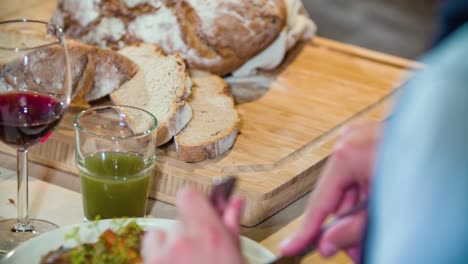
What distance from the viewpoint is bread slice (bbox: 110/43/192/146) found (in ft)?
6.05

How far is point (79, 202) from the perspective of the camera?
1.73 metres

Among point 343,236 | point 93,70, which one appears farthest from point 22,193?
point 343,236

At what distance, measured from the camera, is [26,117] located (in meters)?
1.48

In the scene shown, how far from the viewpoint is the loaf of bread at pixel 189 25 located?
7.20 ft

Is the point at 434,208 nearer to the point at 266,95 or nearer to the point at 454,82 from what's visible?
the point at 454,82

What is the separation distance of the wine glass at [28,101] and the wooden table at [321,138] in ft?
0.71

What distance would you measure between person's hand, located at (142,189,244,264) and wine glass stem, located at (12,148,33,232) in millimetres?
643

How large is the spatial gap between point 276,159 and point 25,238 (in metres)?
0.57

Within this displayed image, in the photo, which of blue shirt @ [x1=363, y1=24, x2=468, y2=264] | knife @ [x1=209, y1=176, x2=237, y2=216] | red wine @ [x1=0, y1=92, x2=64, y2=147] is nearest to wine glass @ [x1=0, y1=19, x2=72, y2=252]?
red wine @ [x1=0, y1=92, x2=64, y2=147]

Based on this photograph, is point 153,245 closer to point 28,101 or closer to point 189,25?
point 28,101

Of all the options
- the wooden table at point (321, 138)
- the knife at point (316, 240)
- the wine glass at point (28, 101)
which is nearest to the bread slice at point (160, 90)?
the wooden table at point (321, 138)

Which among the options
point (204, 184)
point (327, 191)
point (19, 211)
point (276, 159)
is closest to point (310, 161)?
point (276, 159)

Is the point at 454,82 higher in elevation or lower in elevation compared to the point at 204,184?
higher

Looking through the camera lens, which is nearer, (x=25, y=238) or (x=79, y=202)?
(x=25, y=238)
